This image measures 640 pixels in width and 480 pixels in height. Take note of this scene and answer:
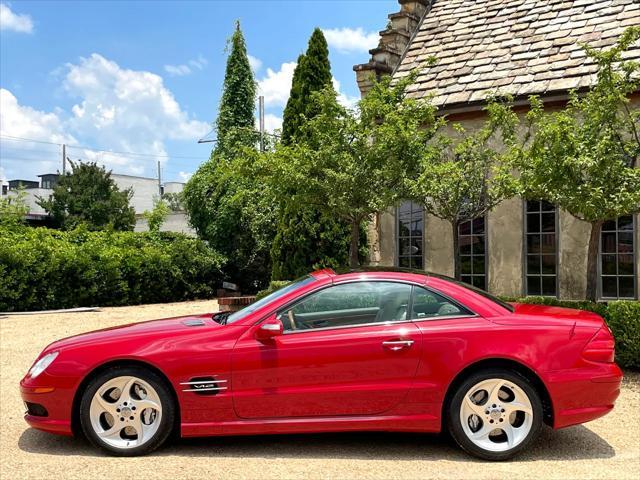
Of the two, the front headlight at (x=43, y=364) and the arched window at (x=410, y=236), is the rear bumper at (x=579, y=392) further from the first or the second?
the arched window at (x=410, y=236)

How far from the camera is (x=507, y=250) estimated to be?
39.1ft

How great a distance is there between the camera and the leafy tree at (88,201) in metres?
34.4

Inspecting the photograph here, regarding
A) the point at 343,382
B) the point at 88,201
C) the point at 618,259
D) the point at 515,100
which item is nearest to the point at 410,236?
the point at 515,100

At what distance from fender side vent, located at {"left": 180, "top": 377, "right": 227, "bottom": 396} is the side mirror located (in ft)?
1.47

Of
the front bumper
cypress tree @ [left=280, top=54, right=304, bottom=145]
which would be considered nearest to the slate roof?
cypress tree @ [left=280, top=54, right=304, bottom=145]

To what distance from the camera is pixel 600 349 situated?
4.67 m

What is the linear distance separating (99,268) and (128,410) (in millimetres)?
12371

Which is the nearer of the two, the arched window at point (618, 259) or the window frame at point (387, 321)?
the window frame at point (387, 321)

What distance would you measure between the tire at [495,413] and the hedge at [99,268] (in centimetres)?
1297

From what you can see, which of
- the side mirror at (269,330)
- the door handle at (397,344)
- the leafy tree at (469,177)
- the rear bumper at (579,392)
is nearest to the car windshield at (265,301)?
the side mirror at (269,330)

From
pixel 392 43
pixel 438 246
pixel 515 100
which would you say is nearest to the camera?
pixel 515 100

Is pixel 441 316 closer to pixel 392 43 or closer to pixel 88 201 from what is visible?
pixel 392 43

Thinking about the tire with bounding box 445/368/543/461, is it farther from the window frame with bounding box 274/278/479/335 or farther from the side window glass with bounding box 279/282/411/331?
the side window glass with bounding box 279/282/411/331

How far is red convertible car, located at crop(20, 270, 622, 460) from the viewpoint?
462cm
